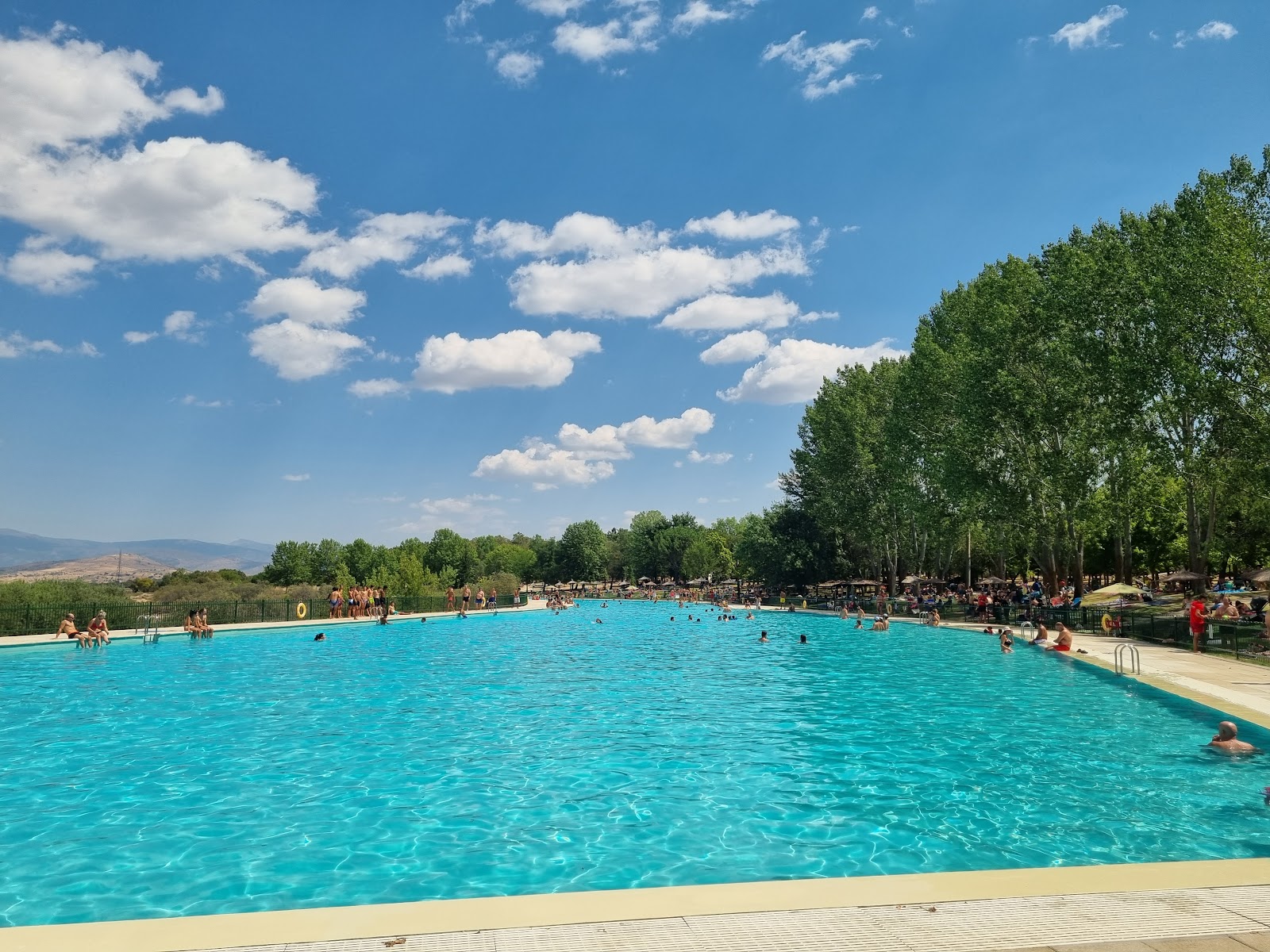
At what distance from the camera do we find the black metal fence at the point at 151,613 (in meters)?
36.3

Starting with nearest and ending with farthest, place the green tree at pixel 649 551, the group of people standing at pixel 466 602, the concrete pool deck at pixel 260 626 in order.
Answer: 1. the concrete pool deck at pixel 260 626
2. the group of people standing at pixel 466 602
3. the green tree at pixel 649 551

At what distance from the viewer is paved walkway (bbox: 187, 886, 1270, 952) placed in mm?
4965

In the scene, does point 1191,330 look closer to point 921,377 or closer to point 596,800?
point 921,377

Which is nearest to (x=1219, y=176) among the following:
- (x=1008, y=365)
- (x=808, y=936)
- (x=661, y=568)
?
(x=1008, y=365)

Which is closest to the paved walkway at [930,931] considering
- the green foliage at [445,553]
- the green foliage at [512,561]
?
the green foliage at [445,553]

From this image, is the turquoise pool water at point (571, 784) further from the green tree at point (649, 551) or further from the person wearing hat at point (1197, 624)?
the green tree at point (649, 551)

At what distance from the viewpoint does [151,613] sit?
41688mm

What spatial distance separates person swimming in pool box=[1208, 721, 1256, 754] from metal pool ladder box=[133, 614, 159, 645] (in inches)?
1520

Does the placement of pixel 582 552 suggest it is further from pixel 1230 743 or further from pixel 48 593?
pixel 1230 743

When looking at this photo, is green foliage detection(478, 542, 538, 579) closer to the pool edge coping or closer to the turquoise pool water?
the turquoise pool water

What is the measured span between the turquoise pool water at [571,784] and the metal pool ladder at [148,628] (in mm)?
10630

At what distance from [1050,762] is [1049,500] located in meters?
31.5

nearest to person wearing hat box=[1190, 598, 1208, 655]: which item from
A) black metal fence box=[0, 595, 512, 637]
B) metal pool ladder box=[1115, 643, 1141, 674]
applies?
metal pool ladder box=[1115, 643, 1141, 674]

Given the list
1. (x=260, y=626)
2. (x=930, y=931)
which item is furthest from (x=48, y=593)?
(x=930, y=931)
